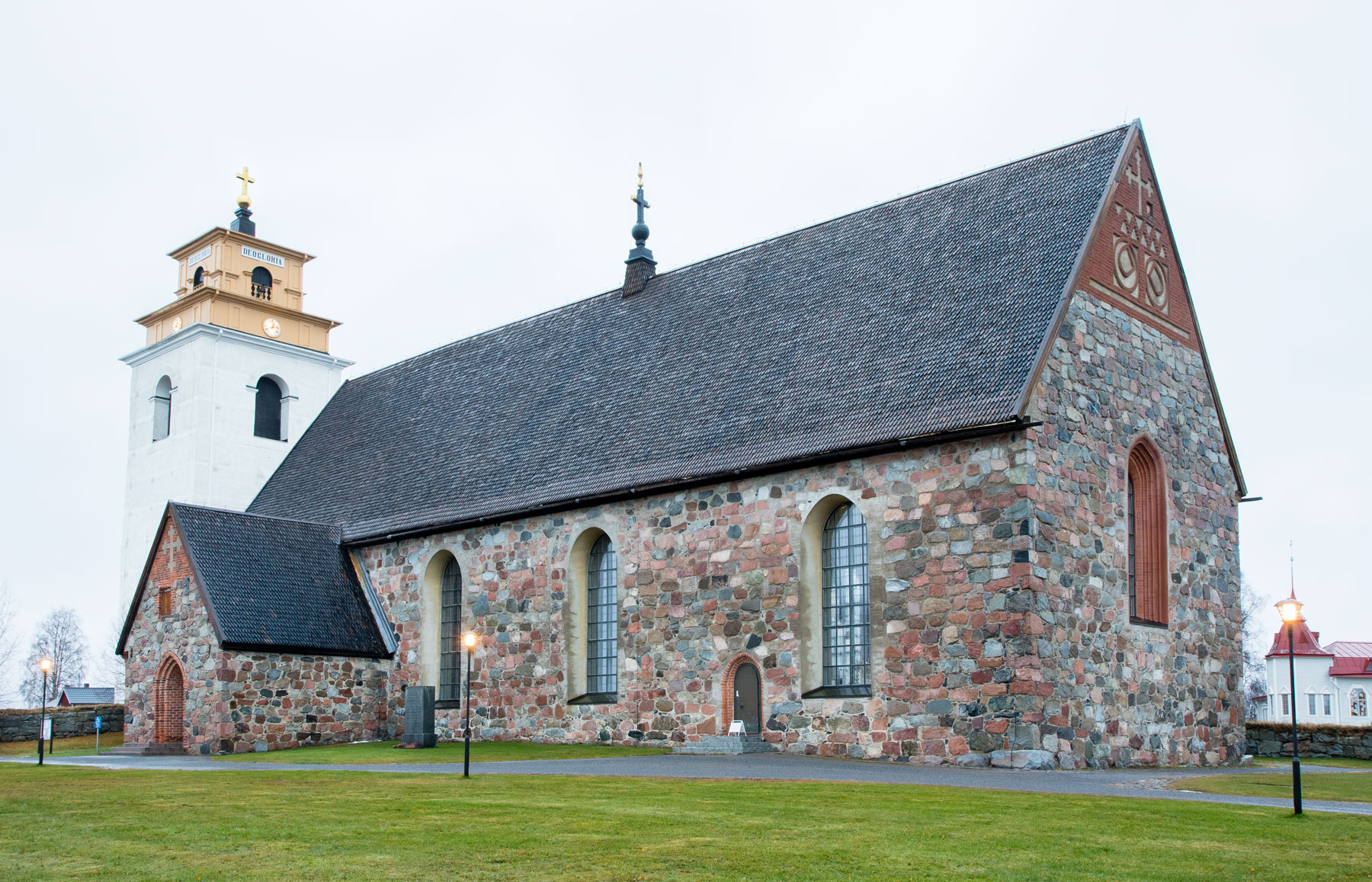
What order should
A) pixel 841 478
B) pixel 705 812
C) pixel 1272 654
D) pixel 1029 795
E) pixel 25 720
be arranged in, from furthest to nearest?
pixel 1272 654
pixel 25 720
pixel 841 478
pixel 1029 795
pixel 705 812

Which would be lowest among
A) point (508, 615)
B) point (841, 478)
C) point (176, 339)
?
point (508, 615)

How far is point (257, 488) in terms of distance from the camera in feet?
124

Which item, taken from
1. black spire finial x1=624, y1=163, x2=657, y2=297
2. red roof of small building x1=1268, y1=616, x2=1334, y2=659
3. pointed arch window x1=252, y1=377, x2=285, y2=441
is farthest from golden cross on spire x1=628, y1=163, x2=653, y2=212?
red roof of small building x1=1268, y1=616, x2=1334, y2=659

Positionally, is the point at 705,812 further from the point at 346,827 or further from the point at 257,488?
the point at 257,488

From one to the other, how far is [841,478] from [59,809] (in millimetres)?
12481

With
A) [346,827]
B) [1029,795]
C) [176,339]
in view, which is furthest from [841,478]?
[176,339]

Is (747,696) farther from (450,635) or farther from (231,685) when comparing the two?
(231,685)

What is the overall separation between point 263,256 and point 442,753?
22.2 metres

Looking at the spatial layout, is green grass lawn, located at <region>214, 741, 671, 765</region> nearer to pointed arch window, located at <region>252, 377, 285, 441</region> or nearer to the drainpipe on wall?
the drainpipe on wall

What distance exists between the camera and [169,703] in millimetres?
27312

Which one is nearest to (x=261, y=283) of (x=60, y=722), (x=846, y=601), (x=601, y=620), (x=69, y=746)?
(x=60, y=722)

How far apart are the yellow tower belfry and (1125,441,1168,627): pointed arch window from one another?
26.6 meters

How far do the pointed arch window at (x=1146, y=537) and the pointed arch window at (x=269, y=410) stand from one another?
84.7 feet

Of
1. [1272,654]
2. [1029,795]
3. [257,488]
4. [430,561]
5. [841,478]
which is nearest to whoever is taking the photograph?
[1029,795]
